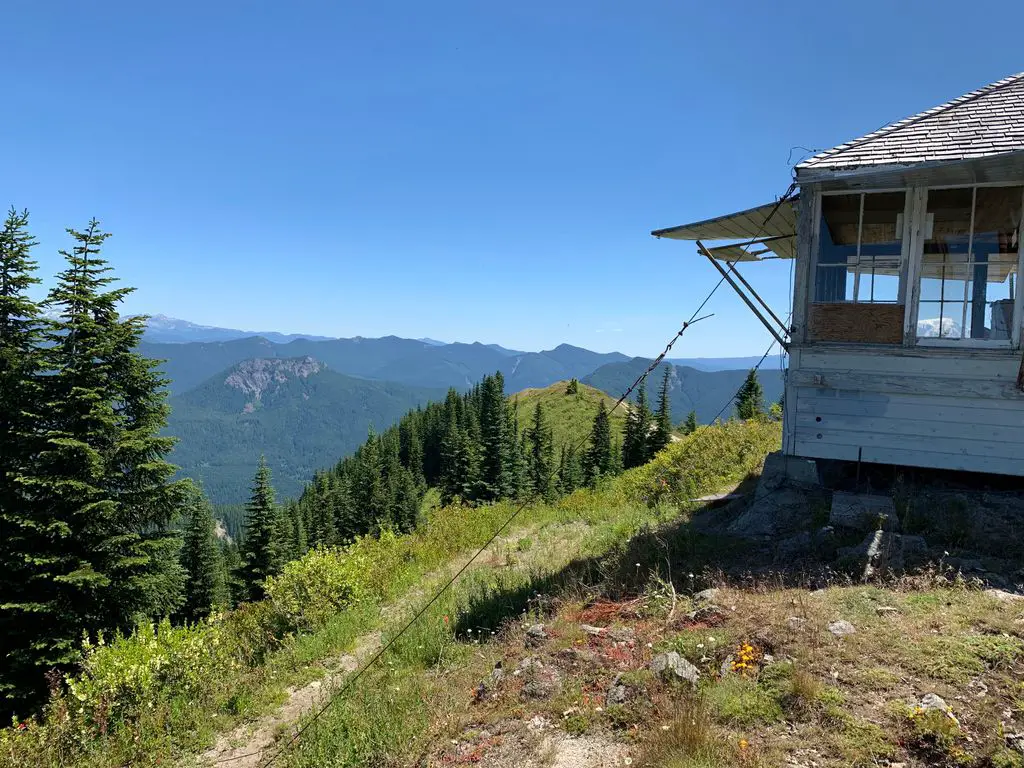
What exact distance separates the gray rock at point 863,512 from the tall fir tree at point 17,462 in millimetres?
16881

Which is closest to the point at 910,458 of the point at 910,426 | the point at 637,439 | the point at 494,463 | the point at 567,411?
the point at 910,426

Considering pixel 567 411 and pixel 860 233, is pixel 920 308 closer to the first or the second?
pixel 860 233

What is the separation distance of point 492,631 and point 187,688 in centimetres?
417

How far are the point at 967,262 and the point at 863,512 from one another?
413cm

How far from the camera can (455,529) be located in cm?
1530

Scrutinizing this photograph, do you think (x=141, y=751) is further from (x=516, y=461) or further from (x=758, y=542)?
(x=516, y=461)

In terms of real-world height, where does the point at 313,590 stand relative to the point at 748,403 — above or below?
below

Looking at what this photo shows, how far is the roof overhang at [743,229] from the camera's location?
32.6 feet

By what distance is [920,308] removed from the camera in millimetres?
8555

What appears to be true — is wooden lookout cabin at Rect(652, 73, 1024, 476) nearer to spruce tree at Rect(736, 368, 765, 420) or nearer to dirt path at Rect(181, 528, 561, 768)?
dirt path at Rect(181, 528, 561, 768)

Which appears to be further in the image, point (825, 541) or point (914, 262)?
point (914, 262)

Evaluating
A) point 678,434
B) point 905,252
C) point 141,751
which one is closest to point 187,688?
point 141,751

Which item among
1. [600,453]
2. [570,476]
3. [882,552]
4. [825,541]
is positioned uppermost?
[882,552]

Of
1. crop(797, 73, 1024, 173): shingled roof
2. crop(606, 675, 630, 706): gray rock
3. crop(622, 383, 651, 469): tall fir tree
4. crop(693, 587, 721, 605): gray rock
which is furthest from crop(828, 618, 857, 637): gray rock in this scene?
crop(622, 383, 651, 469): tall fir tree
